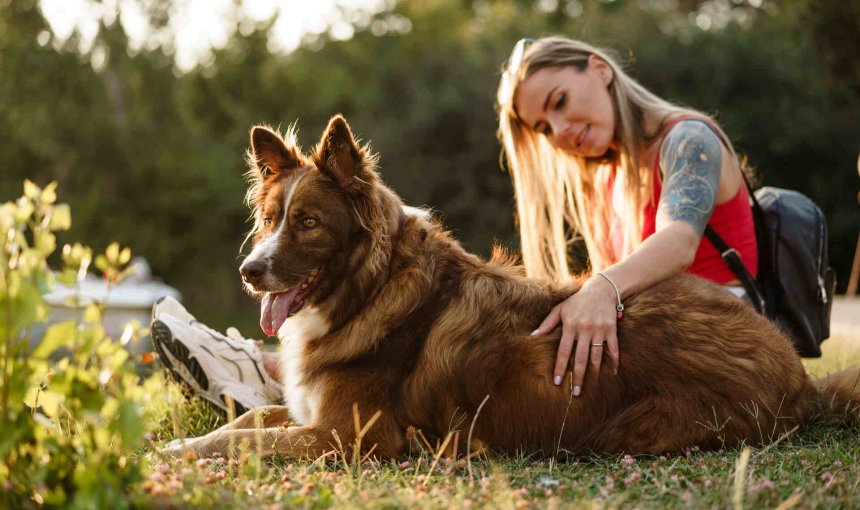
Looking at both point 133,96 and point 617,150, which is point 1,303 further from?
point 133,96

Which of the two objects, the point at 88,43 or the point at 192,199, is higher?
the point at 88,43

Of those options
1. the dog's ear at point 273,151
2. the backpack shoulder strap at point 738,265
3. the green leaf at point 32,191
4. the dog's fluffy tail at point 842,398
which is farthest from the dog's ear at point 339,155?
the dog's fluffy tail at point 842,398

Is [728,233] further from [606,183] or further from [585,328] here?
[585,328]

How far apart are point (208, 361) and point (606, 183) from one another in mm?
3090

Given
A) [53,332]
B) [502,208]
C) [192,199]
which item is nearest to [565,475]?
[53,332]

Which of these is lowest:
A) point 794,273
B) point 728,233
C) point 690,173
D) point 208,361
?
point 794,273

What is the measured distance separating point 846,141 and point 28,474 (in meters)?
25.9

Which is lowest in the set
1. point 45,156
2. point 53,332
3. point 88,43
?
point 53,332

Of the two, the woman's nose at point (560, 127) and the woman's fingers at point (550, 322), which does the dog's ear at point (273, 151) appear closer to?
the woman's fingers at point (550, 322)

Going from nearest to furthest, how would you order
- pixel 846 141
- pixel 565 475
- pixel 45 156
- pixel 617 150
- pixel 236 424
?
pixel 565 475
pixel 236 424
pixel 617 150
pixel 846 141
pixel 45 156

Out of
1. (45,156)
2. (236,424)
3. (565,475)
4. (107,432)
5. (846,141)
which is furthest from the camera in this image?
(45,156)

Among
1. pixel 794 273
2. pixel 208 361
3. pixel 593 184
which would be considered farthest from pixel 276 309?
pixel 794 273

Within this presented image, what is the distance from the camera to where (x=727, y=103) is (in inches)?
995

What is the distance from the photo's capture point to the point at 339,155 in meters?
4.21
